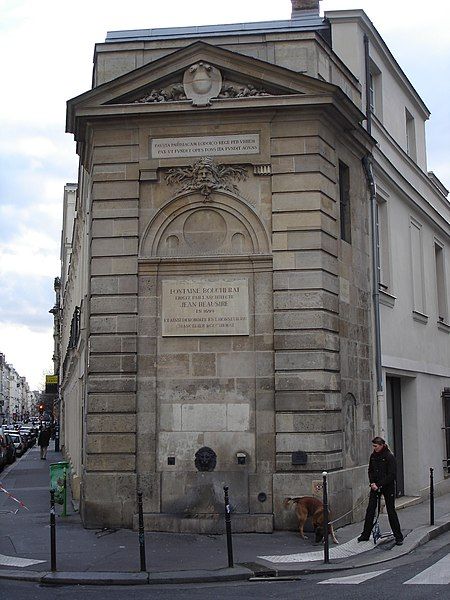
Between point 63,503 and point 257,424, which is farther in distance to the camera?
point 63,503

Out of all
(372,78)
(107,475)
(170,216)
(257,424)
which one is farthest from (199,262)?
(372,78)

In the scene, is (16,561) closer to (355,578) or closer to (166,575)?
(166,575)

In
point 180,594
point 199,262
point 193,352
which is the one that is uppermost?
point 199,262

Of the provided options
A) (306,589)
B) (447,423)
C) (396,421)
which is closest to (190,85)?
(306,589)

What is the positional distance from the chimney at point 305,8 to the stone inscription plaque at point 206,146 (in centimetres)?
836

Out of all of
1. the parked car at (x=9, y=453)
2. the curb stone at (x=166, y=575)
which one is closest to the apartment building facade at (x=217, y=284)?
the curb stone at (x=166, y=575)

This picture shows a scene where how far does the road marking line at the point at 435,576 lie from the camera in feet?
33.4

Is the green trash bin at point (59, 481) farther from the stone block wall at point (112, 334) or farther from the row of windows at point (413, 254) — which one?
the row of windows at point (413, 254)

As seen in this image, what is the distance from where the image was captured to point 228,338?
1505 centimetres

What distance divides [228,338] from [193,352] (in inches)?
27.9

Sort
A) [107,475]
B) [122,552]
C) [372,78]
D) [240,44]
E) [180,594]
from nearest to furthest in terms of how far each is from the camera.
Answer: [180,594] < [122,552] < [107,475] < [240,44] < [372,78]

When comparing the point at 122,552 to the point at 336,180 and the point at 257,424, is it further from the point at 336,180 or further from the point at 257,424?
the point at 336,180

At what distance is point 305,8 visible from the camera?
73.4 ft

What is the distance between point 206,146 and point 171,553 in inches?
299
